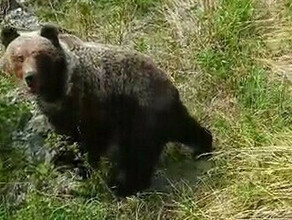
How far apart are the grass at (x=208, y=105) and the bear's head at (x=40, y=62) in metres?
0.37

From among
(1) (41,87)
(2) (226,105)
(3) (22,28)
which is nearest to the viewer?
(1) (41,87)

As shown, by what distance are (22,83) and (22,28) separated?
164cm

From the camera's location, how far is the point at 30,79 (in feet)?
14.5

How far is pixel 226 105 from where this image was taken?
18.0 feet

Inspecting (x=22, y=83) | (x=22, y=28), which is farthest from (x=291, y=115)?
(x=22, y=28)

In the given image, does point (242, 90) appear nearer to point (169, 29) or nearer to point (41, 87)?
point (169, 29)

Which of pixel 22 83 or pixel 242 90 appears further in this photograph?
pixel 242 90

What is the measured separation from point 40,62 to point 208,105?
55.9 inches

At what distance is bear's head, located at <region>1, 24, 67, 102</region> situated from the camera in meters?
4.46

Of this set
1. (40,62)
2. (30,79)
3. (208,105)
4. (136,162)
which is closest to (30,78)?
(30,79)

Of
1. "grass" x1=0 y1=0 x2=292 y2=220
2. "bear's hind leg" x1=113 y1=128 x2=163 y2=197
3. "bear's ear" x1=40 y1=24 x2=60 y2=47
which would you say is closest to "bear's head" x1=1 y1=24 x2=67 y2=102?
"bear's ear" x1=40 y1=24 x2=60 y2=47

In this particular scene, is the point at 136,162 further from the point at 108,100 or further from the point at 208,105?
the point at 208,105

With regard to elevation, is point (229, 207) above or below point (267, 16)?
below

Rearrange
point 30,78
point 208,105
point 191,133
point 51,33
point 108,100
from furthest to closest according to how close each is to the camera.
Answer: point 208,105
point 191,133
point 108,100
point 51,33
point 30,78
